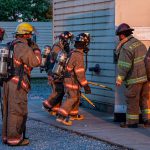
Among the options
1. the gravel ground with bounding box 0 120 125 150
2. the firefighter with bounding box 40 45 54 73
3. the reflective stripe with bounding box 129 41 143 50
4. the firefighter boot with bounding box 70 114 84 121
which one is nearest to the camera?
the gravel ground with bounding box 0 120 125 150

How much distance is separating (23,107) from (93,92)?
4271mm

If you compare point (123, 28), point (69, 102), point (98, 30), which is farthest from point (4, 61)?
point (98, 30)

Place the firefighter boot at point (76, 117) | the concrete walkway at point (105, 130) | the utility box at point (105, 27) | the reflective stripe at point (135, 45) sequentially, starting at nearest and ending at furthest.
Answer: the concrete walkway at point (105, 130), the reflective stripe at point (135, 45), the utility box at point (105, 27), the firefighter boot at point (76, 117)

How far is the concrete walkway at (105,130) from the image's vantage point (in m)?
9.47

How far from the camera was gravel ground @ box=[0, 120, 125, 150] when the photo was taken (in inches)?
368

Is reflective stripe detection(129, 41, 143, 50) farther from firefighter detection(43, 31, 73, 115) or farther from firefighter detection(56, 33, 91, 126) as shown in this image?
firefighter detection(43, 31, 73, 115)

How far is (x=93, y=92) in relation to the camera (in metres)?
13.6

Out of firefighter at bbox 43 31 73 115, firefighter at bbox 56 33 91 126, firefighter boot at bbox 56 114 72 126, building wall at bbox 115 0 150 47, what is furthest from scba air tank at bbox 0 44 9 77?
firefighter at bbox 43 31 73 115

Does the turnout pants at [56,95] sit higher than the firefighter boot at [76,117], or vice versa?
the turnout pants at [56,95]

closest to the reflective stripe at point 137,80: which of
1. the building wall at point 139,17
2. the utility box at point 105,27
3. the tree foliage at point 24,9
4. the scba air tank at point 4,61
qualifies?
the utility box at point 105,27

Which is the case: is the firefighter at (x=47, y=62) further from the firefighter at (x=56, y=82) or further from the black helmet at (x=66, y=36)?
the black helmet at (x=66, y=36)

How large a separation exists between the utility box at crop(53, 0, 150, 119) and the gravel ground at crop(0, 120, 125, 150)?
61.2 inches

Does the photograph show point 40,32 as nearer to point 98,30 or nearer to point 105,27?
point 98,30

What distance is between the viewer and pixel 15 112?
9500mm
